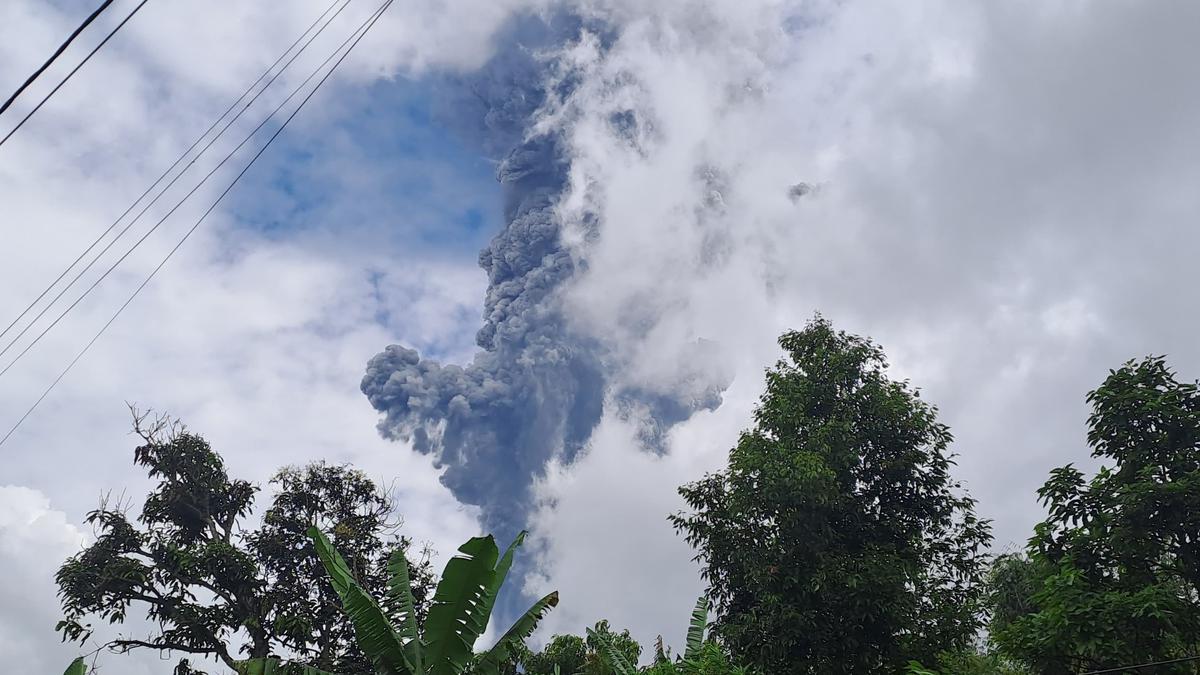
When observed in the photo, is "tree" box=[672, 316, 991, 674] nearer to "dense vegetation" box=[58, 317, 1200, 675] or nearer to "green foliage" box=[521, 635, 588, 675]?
"dense vegetation" box=[58, 317, 1200, 675]

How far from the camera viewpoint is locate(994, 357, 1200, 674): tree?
438 inches

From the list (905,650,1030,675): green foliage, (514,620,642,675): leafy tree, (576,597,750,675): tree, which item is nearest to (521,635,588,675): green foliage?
(514,620,642,675): leafy tree

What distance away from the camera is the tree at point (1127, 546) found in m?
11.1

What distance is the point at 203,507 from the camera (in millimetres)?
26344

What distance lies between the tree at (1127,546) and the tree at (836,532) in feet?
12.8

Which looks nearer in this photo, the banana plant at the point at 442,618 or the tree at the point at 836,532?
the banana plant at the point at 442,618

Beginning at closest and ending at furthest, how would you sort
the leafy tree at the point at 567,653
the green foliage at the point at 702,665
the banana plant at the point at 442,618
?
the banana plant at the point at 442,618, the green foliage at the point at 702,665, the leafy tree at the point at 567,653

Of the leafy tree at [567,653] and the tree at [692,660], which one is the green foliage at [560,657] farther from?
the tree at [692,660]

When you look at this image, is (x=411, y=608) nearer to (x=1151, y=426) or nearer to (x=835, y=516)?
(x=835, y=516)

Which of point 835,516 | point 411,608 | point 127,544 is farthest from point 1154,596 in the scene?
point 127,544

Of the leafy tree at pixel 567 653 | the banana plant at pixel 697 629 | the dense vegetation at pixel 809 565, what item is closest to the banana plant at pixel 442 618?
the dense vegetation at pixel 809 565

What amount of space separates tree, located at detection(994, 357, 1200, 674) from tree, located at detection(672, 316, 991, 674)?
12.8ft

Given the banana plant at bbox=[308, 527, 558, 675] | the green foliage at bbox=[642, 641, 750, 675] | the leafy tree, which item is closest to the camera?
the banana plant at bbox=[308, 527, 558, 675]

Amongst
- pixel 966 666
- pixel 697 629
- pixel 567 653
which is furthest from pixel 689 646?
pixel 567 653
